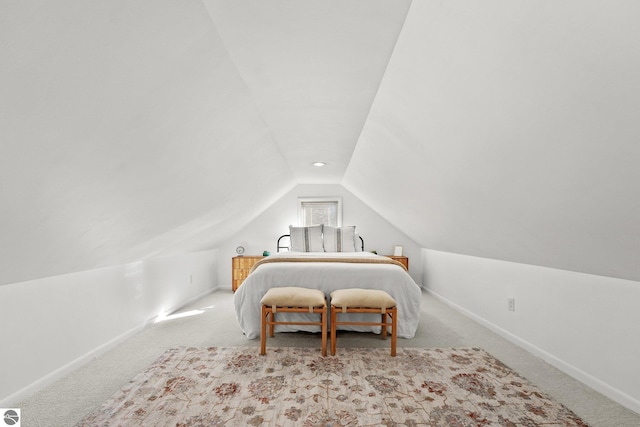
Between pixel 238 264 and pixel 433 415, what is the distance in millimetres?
4047

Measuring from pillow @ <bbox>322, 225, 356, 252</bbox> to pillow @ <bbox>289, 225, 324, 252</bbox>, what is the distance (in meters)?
0.11

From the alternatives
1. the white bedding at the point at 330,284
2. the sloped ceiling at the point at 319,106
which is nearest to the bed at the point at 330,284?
the white bedding at the point at 330,284

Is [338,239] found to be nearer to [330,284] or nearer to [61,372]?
[330,284]

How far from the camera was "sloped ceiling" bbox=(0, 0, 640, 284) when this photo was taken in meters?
0.98

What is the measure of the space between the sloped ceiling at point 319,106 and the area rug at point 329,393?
936 millimetres

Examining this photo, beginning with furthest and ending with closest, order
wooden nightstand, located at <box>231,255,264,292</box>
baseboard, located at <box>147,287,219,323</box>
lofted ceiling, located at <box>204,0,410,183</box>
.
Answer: wooden nightstand, located at <box>231,255,264,292</box> → baseboard, located at <box>147,287,219,323</box> → lofted ceiling, located at <box>204,0,410,183</box>

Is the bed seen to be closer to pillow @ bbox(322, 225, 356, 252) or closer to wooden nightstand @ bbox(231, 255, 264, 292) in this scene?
pillow @ bbox(322, 225, 356, 252)

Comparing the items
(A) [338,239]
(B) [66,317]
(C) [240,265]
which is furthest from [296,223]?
(B) [66,317]

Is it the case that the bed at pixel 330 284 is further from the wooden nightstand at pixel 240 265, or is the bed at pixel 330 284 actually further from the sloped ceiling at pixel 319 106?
the wooden nightstand at pixel 240 265

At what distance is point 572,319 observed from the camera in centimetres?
231

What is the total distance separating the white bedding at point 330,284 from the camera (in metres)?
3.12

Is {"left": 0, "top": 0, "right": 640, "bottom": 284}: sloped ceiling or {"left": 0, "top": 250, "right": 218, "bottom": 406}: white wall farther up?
{"left": 0, "top": 0, "right": 640, "bottom": 284}: sloped ceiling

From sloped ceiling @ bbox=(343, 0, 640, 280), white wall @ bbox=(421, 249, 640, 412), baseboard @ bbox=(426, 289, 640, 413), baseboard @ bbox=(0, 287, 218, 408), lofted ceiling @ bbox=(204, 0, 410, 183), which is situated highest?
lofted ceiling @ bbox=(204, 0, 410, 183)

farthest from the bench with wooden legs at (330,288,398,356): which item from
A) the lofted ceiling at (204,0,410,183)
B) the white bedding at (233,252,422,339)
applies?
the lofted ceiling at (204,0,410,183)
